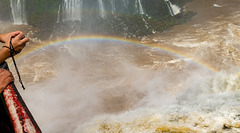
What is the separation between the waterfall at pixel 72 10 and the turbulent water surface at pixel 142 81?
2.73 metres

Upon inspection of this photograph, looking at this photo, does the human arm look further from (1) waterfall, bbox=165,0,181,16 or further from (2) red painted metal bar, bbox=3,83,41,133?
(1) waterfall, bbox=165,0,181,16

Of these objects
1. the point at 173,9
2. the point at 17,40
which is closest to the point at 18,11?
the point at 173,9

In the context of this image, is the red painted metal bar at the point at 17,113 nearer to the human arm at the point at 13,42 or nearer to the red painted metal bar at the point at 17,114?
the red painted metal bar at the point at 17,114

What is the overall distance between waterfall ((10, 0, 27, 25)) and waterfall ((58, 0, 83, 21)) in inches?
124

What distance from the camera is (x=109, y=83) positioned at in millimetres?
8289

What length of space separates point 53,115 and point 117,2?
11459 mm

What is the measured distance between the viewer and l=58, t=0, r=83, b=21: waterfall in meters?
15.8

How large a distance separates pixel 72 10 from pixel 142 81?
32.8 feet

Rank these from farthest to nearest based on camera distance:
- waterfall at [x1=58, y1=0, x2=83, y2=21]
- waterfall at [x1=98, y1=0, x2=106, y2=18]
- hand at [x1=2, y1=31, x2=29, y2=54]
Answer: waterfall at [x1=58, y1=0, x2=83, y2=21] → waterfall at [x1=98, y1=0, x2=106, y2=18] → hand at [x1=2, y1=31, x2=29, y2=54]

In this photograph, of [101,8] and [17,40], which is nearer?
[17,40]

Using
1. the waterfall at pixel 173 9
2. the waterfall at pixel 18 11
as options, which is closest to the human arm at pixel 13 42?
the waterfall at pixel 173 9

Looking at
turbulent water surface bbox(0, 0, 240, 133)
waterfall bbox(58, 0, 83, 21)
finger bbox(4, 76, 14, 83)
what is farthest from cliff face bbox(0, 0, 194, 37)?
finger bbox(4, 76, 14, 83)

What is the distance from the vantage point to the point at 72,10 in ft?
52.0

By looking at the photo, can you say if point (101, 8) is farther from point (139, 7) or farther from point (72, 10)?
point (139, 7)
